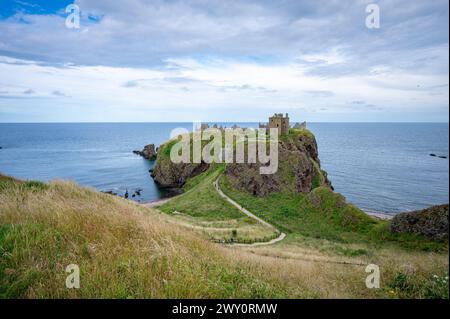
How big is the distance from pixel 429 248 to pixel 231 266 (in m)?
29.7

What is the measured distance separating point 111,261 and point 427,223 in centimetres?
3399

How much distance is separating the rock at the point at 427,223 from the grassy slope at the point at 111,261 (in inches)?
1169

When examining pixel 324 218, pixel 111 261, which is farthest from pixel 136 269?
pixel 324 218

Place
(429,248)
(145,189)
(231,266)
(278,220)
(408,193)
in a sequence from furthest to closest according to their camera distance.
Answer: (145,189) < (408,193) < (278,220) < (429,248) < (231,266)

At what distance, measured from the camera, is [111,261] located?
23.2ft

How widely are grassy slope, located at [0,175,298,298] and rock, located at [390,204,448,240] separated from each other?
29.7 meters

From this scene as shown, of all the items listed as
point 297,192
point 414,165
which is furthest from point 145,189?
point 414,165

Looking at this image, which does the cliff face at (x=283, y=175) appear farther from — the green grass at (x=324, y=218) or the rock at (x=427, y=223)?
the rock at (x=427, y=223)

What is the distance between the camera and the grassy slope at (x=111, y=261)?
19.6 feet

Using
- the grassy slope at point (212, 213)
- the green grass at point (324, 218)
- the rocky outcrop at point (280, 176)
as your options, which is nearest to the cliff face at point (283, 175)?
the rocky outcrop at point (280, 176)

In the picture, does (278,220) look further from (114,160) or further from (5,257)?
(114,160)

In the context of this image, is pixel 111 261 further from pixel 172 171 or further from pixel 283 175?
pixel 172 171

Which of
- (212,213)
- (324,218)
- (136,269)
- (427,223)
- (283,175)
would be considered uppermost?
(136,269)

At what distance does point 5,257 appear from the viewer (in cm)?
695
